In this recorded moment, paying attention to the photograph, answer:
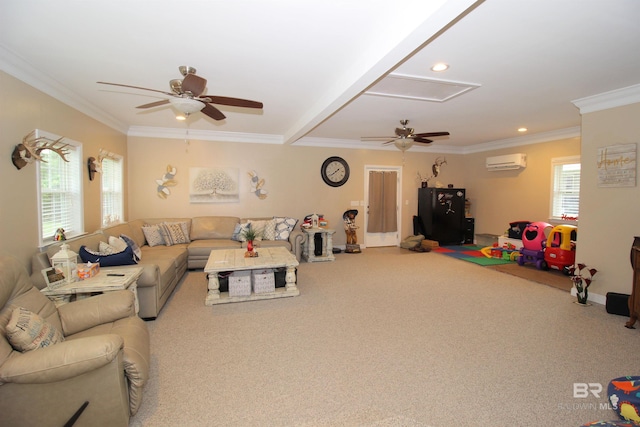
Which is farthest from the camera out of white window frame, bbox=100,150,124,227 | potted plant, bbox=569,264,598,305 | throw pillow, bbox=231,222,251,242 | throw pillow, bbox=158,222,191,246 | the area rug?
the area rug

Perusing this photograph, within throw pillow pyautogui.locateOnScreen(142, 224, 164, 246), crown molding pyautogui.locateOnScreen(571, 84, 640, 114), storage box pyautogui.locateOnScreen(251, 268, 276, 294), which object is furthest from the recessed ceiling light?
throw pillow pyautogui.locateOnScreen(142, 224, 164, 246)

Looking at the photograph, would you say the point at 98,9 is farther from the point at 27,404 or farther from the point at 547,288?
the point at 547,288

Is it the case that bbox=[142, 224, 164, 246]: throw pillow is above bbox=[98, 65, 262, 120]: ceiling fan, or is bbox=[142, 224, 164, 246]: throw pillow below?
below

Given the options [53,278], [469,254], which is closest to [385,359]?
[53,278]

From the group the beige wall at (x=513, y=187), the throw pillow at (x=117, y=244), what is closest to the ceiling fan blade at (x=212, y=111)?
the throw pillow at (x=117, y=244)

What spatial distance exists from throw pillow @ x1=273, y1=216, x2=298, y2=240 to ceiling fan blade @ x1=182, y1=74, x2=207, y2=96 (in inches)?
141

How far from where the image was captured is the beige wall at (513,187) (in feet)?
20.6

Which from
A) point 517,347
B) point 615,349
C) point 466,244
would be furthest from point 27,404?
point 466,244

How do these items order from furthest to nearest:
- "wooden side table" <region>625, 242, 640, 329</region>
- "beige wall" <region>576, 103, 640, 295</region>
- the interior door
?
1. the interior door
2. "beige wall" <region>576, 103, 640, 295</region>
3. "wooden side table" <region>625, 242, 640, 329</region>

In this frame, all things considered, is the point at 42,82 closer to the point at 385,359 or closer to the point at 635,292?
the point at 385,359

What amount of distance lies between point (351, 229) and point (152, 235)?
155 inches

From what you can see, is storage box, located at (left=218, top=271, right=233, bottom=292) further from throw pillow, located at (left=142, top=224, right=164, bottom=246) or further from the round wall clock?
the round wall clock

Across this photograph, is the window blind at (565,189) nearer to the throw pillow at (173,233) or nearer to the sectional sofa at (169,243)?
the sectional sofa at (169,243)

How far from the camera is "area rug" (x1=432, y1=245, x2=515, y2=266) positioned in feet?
19.9
